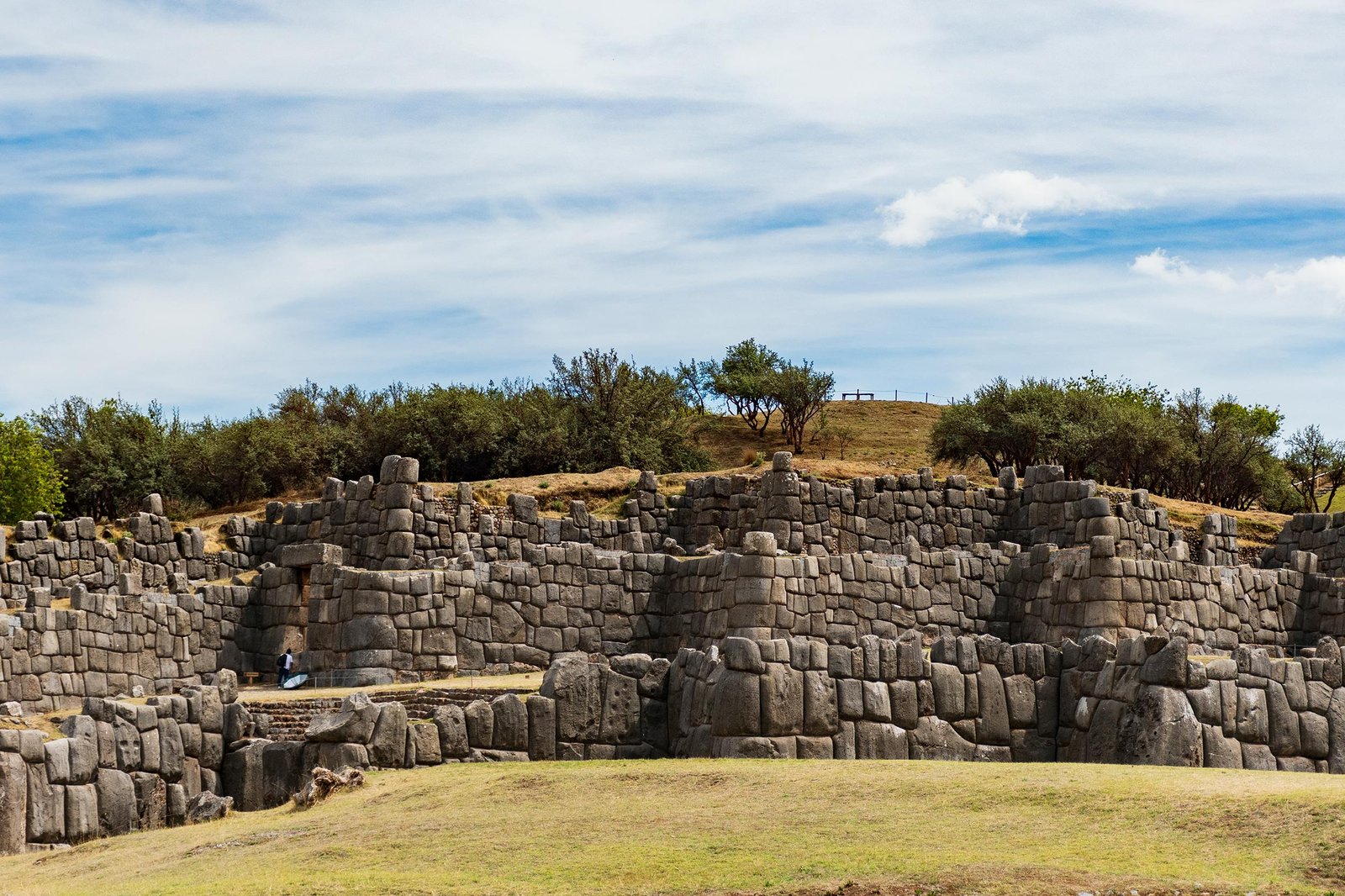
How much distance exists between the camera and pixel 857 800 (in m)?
17.8

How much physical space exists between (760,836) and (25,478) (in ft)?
129

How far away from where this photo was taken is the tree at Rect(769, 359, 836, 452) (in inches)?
2539

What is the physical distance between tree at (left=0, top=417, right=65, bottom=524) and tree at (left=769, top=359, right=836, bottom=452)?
24013 millimetres

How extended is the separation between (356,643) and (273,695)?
319cm

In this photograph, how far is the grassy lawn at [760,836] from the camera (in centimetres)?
1433

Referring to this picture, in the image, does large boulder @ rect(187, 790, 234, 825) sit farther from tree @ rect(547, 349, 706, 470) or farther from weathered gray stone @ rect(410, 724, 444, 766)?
tree @ rect(547, 349, 706, 470)

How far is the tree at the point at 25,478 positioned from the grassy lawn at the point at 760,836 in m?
31.9

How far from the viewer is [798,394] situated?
6469cm

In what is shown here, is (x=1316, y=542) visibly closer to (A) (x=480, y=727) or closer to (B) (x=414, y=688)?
(B) (x=414, y=688)

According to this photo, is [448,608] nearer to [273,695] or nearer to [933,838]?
[273,695]

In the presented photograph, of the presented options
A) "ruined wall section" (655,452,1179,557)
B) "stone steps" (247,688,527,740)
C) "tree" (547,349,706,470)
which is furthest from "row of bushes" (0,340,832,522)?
"stone steps" (247,688,527,740)

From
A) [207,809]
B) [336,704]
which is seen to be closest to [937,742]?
[207,809]

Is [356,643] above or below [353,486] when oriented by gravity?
below

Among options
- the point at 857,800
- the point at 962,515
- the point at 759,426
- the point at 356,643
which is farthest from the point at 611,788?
the point at 759,426
